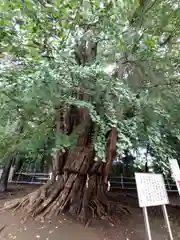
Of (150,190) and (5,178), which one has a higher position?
(5,178)

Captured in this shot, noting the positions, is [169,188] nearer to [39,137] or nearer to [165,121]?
[165,121]

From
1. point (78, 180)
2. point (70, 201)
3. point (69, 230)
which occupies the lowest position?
point (69, 230)

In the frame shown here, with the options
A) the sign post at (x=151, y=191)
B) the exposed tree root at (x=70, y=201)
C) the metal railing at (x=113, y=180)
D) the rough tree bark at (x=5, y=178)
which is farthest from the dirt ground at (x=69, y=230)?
the metal railing at (x=113, y=180)

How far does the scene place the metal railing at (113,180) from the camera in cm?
636

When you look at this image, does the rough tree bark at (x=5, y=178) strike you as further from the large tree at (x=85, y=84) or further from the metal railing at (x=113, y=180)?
the large tree at (x=85, y=84)

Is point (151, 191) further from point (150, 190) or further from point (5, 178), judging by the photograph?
point (5, 178)

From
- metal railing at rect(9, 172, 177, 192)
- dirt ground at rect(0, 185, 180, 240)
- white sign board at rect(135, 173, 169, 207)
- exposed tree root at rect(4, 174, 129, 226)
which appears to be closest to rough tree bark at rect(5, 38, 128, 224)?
exposed tree root at rect(4, 174, 129, 226)

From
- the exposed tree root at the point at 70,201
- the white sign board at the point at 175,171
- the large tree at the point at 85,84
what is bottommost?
the exposed tree root at the point at 70,201

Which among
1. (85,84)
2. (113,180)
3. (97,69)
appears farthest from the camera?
(113,180)

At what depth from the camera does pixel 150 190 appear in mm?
2271

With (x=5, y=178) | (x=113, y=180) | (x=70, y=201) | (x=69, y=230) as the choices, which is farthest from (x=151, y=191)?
(x=5, y=178)

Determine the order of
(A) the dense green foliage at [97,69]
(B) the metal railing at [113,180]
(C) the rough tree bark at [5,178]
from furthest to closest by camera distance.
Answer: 1. (B) the metal railing at [113,180]
2. (C) the rough tree bark at [5,178]
3. (A) the dense green foliage at [97,69]

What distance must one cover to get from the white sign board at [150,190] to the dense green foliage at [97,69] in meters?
0.26

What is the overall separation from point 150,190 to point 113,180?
5.01 meters
